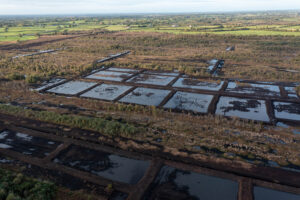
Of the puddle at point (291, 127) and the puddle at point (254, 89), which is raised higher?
the puddle at point (254, 89)

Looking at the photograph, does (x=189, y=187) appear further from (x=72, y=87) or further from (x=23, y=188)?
(x=72, y=87)

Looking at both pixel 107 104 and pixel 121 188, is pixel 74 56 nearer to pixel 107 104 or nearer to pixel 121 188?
pixel 107 104

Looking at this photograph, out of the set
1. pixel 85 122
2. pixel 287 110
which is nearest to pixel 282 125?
pixel 287 110

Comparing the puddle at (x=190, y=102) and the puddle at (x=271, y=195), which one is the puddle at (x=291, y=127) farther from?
the puddle at (x=271, y=195)

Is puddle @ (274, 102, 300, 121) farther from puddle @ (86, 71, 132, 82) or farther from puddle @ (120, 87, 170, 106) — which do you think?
puddle @ (86, 71, 132, 82)

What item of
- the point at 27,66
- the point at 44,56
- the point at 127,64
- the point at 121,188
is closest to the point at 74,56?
the point at 44,56

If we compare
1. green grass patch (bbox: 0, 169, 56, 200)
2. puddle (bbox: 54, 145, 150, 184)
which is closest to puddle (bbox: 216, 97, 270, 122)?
puddle (bbox: 54, 145, 150, 184)

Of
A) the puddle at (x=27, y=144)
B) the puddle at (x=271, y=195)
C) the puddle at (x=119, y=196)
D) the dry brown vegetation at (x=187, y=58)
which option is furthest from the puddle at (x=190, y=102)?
the puddle at (x=119, y=196)
